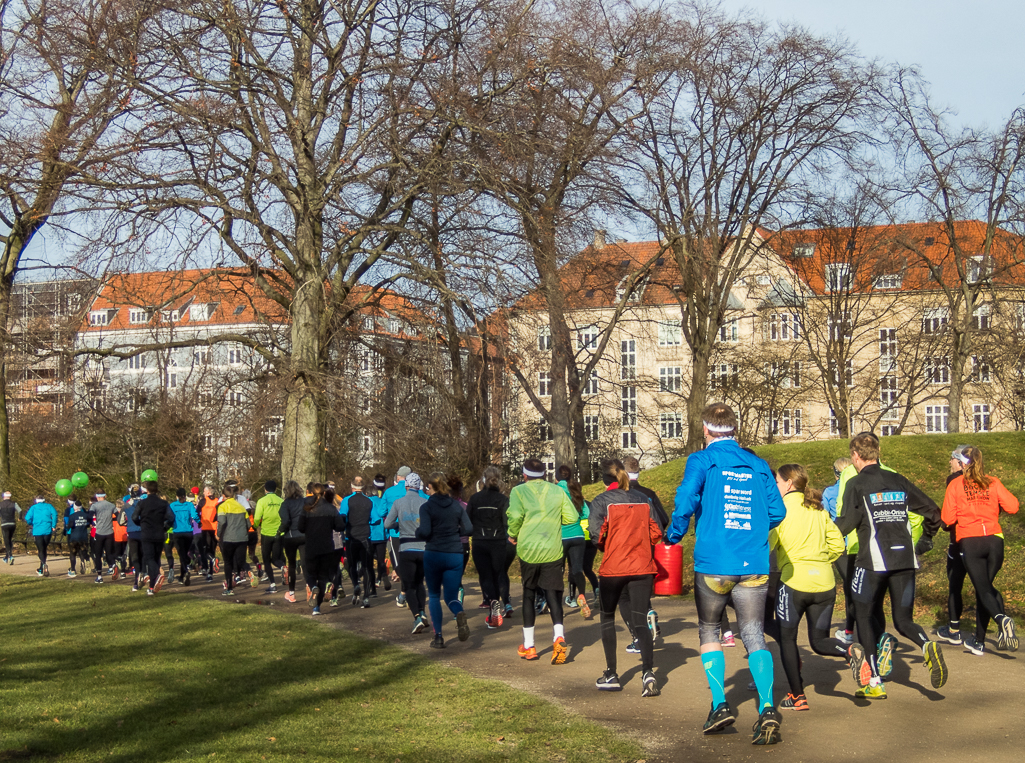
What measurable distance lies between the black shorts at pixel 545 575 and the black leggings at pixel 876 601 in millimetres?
3111

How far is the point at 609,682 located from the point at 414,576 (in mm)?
4267

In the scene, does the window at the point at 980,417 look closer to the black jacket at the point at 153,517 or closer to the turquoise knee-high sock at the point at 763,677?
the black jacket at the point at 153,517

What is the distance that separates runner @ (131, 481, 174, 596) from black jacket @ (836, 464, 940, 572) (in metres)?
11.9

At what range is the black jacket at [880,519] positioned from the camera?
25.9ft

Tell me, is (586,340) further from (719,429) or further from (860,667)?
(719,429)

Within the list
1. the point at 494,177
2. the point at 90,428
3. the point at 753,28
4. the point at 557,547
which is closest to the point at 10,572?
the point at 90,428

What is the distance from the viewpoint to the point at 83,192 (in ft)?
61.5

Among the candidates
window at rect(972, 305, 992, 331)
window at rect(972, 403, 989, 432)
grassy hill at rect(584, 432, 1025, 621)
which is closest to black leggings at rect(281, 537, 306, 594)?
grassy hill at rect(584, 432, 1025, 621)

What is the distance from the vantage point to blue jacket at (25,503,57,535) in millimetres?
22062

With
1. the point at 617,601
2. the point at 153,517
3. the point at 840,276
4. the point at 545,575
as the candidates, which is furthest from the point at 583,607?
the point at 840,276

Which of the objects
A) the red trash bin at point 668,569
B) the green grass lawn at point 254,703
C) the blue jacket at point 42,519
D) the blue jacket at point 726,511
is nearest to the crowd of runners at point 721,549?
the blue jacket at point 726,511

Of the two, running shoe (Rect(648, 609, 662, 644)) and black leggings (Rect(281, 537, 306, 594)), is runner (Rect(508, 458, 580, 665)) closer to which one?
running shoe (Rect(648, 609, 662, 644))

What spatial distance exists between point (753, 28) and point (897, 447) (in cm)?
1213

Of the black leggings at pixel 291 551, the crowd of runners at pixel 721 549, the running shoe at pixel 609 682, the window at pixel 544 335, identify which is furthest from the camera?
the window at pixel 544 335
